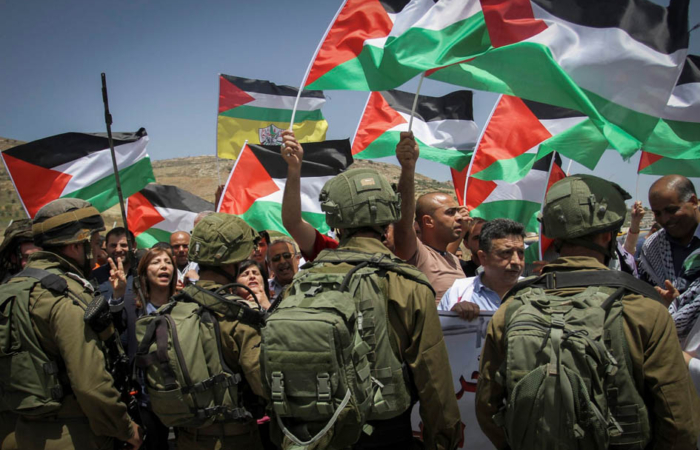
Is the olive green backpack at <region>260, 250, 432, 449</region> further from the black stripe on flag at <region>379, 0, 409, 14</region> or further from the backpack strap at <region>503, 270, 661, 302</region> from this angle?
the black stripe on flag at <region>379, 0, 409, 14</region>

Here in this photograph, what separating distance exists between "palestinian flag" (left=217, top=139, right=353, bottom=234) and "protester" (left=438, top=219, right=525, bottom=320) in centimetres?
383

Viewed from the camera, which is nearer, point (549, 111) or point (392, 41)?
point (392, 41)

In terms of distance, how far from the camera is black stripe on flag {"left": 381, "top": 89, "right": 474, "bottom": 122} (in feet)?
30.7

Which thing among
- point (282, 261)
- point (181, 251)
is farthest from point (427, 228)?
point (181, 251)

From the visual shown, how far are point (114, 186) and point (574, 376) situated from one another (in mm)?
7974

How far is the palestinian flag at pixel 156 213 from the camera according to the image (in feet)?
29.9

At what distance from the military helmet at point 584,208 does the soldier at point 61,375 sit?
2843 millimetres

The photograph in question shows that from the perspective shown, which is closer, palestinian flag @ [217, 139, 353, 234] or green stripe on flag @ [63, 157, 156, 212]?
palestinian flag @ [217, 139, 353, 234]

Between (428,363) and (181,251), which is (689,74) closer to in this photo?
(428,363)

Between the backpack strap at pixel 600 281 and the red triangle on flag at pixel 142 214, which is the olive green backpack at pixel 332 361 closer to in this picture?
the backpack strap at pixel 600 281

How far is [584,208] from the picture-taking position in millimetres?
2568

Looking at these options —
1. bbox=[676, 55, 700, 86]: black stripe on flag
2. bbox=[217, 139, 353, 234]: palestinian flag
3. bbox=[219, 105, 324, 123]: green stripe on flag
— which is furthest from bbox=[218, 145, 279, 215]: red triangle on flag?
bbox=[676, 55, 700, 86]: black stripe on flag

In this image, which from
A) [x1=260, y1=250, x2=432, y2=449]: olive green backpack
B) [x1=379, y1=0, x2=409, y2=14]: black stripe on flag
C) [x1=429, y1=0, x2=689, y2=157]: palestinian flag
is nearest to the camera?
[x1=260, y1=250, x2=432, y2=449]: olive green backpack

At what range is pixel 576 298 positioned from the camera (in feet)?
7.66
